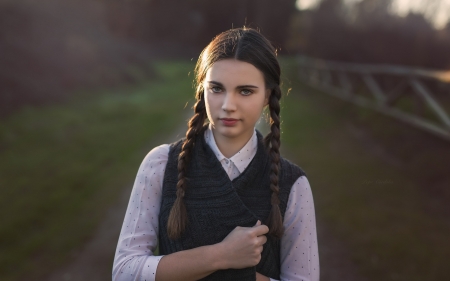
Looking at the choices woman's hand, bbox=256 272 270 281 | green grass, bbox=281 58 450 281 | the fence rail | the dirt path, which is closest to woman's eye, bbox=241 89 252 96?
woman's hand, bbox=256 272 270 281

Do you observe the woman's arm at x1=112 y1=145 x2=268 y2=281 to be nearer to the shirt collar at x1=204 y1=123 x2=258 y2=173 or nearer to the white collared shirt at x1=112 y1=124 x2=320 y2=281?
the white collared shirt at x1=112 y1=124 x2=320 y2=281

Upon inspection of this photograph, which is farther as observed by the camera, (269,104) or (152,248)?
(269,104)

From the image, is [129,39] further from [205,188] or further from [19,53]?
[205,188]

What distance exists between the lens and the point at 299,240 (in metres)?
1.54

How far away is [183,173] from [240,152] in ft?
0.72

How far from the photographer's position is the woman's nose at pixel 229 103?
1463mm

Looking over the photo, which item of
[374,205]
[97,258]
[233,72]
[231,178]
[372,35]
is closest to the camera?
[233,72]

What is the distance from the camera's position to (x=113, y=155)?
617 centimetres

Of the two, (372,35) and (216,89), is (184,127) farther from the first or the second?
(216,89)

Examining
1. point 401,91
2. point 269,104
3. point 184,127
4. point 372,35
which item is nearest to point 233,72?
point 269,104

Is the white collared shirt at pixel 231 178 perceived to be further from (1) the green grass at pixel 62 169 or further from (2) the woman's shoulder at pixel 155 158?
(1) the green grass at pixel 62 169

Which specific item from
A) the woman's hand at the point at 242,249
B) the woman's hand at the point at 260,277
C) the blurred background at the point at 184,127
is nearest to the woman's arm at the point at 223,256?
the woman's hand at the point at 242,249

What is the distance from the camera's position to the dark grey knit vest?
57.7 inches

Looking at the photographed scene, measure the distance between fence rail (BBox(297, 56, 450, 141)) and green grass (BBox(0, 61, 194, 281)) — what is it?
2898mm
